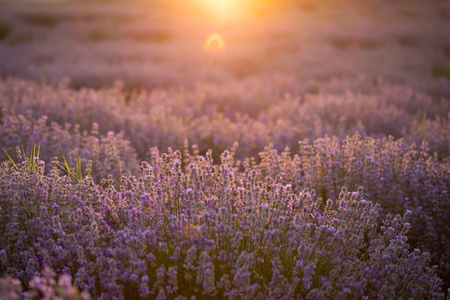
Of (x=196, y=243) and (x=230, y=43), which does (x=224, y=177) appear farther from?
(x=230, y=43)

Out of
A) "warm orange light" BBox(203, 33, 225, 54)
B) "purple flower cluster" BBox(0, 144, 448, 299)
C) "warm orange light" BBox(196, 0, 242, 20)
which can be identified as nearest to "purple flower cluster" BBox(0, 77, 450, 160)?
"purple flower cluster" BBox(0, 144, 448, 299)

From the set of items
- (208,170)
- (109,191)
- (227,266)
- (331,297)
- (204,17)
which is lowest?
(331,297)

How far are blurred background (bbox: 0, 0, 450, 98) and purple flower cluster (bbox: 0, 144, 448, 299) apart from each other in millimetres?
5890

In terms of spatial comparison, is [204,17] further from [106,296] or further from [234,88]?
[106,296]

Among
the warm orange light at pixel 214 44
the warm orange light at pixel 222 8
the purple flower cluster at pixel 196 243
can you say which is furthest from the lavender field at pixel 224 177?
the warm orange light at pixel 222 8

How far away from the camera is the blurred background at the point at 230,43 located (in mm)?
8883

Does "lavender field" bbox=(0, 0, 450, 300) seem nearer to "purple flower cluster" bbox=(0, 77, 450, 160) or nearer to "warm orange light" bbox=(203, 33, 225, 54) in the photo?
"purple flower cluster" bbox=(0, 77, 450, 160)

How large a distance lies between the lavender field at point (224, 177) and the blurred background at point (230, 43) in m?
0.11

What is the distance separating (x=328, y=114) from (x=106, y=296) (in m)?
4.65

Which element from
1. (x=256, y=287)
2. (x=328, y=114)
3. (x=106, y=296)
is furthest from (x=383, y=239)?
(x=328, y=114)

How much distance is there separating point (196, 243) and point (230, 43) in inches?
471

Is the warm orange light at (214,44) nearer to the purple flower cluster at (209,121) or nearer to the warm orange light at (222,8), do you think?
the warm orange light at (222,8)

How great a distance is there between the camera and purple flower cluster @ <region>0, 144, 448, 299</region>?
6.06 feet

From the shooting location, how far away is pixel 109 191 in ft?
7.86
